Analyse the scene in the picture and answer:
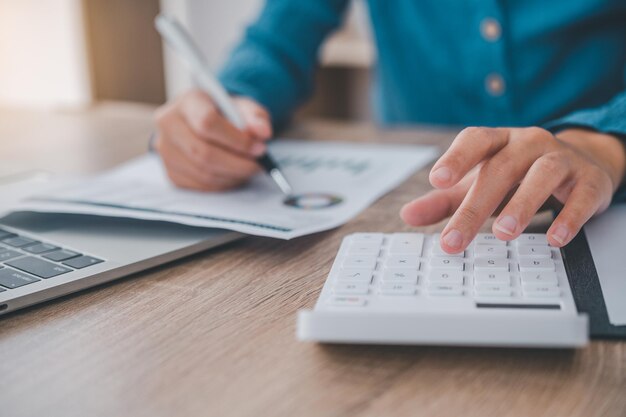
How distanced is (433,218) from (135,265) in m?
0.22

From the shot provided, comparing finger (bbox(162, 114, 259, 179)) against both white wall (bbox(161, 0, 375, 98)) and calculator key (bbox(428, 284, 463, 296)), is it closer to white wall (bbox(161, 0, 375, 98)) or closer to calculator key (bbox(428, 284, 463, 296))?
calculator key (bbox(428, 284, 463, 296))

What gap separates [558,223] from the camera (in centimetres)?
45

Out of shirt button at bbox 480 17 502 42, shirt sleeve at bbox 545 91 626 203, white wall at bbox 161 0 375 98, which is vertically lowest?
white wall at bbox 161 0 375 98

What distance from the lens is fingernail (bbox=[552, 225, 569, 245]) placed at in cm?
44

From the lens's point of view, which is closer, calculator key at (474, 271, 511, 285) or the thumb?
calculator key at (474, 271, 511, 285)

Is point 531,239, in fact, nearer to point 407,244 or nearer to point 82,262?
Result: point 407,244

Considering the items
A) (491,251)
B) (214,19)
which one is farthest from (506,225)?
(214,19)

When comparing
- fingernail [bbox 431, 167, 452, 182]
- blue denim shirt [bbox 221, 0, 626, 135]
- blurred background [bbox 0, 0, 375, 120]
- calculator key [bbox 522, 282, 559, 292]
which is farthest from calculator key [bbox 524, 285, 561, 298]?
blurred background [bbox 0, 0, 375, 120]

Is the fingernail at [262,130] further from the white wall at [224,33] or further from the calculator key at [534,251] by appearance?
the white wall at [224,33]

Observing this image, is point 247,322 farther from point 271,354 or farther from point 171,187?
point 171,187

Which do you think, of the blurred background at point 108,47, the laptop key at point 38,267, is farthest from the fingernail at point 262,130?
the blurred background at point 108,47

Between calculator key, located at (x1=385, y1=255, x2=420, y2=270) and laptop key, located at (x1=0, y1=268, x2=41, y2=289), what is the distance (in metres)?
0.22

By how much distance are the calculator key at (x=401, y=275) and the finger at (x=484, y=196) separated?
4cm

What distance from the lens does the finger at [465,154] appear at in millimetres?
458
